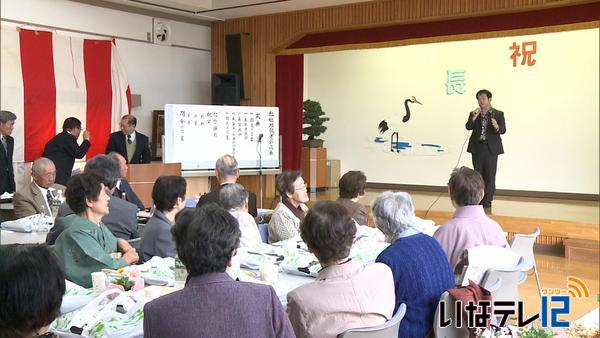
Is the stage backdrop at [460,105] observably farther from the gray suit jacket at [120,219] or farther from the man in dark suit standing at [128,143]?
the gray suit jacket at [120,219]

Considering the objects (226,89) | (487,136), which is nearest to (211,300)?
(487,136)

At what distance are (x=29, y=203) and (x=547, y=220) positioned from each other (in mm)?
5943

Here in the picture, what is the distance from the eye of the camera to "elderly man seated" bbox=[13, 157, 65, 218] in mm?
4949

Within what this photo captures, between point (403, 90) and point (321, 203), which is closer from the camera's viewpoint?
point (321, 203)

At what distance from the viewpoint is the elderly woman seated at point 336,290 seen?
2146mm

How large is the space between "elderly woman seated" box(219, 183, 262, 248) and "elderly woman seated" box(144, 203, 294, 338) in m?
1.78

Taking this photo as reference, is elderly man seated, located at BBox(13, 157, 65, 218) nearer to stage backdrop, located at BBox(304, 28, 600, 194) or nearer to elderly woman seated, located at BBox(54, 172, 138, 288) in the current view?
elderly woman seated, located at BBox(54, 172, 138, 288)

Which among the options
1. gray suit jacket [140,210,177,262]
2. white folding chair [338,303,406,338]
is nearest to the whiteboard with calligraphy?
gray suit jacket [140,210,177,262]

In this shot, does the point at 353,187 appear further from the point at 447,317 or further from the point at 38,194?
the point at 38,194

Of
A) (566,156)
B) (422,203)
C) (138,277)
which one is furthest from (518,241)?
(566,156)

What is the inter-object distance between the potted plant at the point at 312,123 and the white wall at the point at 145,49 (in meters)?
2.12

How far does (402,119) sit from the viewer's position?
12.1 m

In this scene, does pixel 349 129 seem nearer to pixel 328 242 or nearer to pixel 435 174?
Result: pixel 435 174

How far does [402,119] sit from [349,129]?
3.98 ft
